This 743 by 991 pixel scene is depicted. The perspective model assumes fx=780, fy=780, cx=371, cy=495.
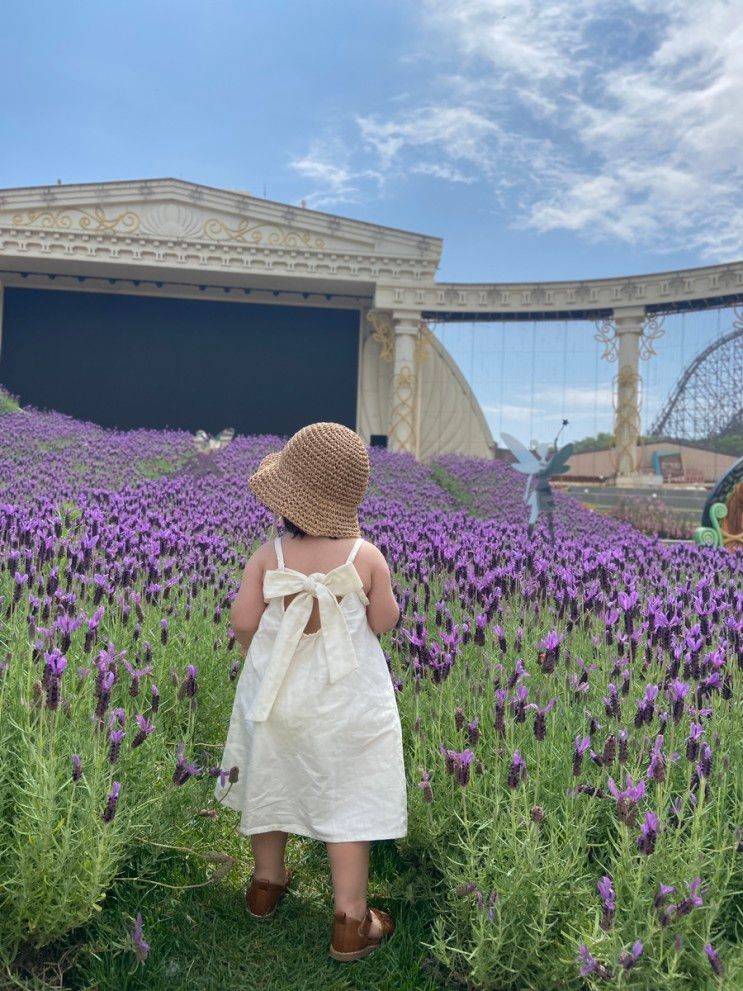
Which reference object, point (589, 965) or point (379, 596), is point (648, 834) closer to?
point (589, 965)

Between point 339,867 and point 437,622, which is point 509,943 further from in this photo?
point 437,622

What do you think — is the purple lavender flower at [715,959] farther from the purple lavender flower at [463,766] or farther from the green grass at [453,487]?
the green grass at [453,487]

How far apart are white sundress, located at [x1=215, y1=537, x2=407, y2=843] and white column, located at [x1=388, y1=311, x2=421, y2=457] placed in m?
19.7

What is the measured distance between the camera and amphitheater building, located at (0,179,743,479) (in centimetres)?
2133

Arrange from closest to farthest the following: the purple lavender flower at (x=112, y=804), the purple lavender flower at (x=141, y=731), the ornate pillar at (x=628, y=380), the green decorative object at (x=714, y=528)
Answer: the purple lavender flower at (x=112, y=804) → the purple lavender flower at (x=141, y=731) → the green decorative object at (x=714, y=528) → the ornate pillar at (x=628, y=380)

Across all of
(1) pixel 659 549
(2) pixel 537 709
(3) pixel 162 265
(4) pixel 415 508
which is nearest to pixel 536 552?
(1) pixel 659 549

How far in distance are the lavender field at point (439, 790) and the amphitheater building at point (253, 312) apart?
63.0 ft

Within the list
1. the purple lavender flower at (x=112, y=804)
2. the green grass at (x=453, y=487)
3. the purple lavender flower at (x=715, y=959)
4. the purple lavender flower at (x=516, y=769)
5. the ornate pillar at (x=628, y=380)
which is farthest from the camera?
the ornate pillar at (x=628, y=380)

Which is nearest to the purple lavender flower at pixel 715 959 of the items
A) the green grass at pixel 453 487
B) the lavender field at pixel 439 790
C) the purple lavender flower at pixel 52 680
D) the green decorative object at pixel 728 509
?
the lavender field at pixel 439 790

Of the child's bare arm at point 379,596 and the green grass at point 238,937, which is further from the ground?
the child's bare arm at point 379,596

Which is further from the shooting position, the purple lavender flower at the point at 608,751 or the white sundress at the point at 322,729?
the white sundress at the point at 322,729

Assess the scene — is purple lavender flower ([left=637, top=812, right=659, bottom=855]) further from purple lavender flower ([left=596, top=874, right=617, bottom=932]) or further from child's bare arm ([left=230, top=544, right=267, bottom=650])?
child's bare arm ([left=230, top=544, right=267, bottom=650])

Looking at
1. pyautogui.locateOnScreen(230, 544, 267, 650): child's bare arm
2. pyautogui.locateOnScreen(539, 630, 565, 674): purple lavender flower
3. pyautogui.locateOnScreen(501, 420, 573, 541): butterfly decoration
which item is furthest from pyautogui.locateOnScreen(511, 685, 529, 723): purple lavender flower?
pyautogui.locateOnScreen(501, 420, 573, 541): butterfly decoration

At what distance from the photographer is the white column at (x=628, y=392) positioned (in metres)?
21.2
